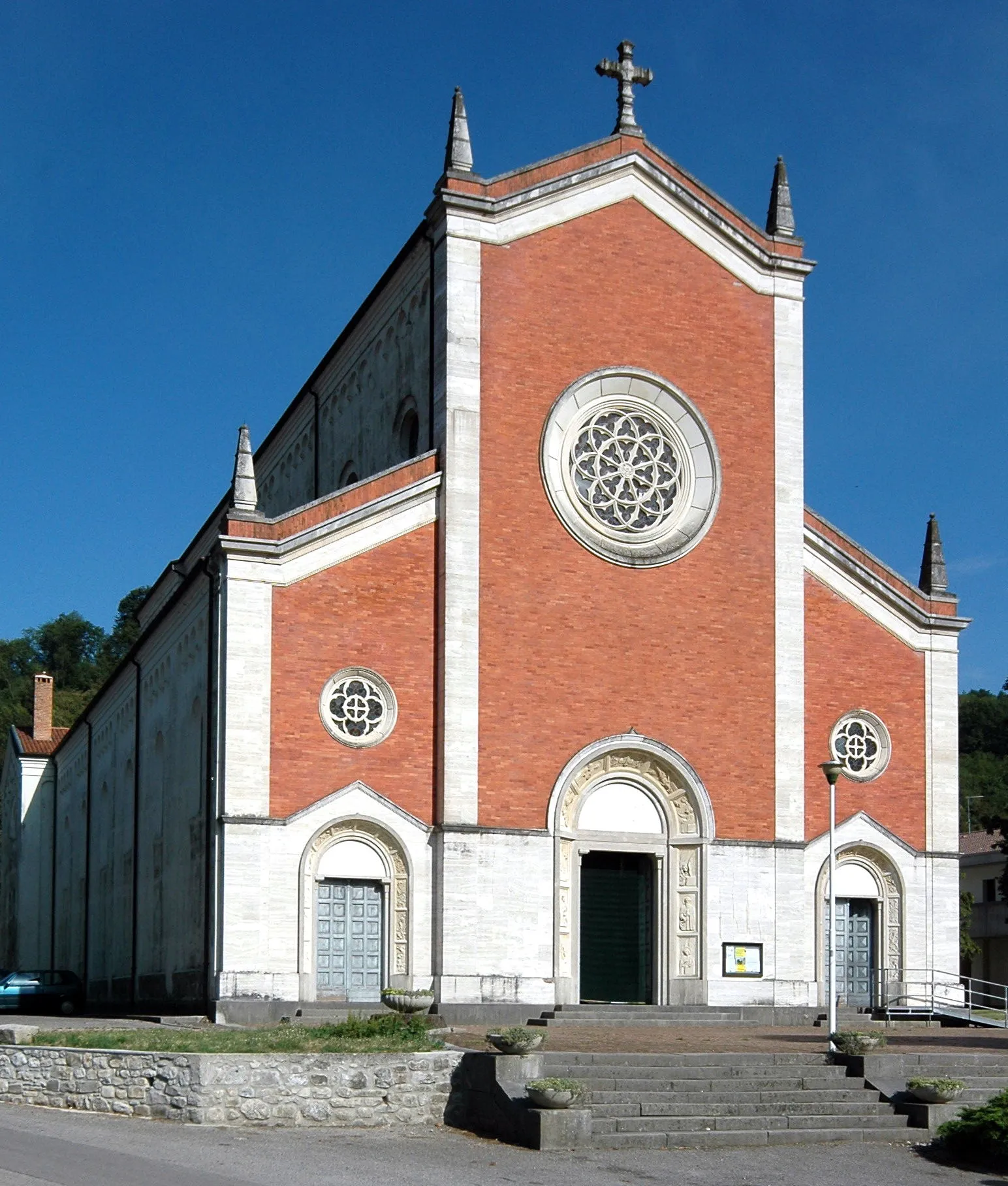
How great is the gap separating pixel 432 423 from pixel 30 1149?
17470 millimetres

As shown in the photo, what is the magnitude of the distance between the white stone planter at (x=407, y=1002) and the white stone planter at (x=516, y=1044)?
3.84m

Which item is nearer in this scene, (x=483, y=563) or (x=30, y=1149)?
(x=30, y=1149)

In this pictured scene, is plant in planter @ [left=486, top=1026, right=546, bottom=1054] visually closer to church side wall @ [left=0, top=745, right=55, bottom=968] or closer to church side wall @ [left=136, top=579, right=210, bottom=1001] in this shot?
church side wall @ [left=136, top=579, right=210, bottom=1001]

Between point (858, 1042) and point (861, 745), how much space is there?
11.6m

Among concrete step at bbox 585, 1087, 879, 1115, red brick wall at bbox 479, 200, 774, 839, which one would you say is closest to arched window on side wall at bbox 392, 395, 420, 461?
red brick wall at bbox 479, 200, 774, 839

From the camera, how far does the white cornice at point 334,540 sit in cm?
2878

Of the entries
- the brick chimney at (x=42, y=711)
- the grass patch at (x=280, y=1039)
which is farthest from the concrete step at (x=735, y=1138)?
the brick chimney at (x=42, y=711)

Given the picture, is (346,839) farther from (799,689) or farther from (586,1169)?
(586,1169)

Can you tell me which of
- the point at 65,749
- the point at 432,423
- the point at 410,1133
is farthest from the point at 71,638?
the point at 410,1133

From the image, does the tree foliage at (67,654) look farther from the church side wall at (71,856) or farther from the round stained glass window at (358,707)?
the round stained glass window at (358,707)

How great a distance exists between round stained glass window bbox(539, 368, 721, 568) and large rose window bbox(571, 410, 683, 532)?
13 millimetres

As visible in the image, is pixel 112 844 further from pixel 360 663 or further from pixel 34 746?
pixel 34 746

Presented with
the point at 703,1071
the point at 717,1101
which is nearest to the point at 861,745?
the point at 703,1071

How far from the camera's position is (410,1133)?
64.6 ft
